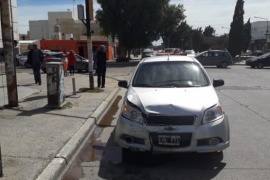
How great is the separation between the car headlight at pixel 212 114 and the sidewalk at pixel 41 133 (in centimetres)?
222

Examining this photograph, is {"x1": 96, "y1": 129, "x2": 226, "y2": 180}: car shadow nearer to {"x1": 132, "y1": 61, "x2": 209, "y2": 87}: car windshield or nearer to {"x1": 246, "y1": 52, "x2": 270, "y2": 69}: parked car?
{"x1": 132, "y1": 61, "x2": 209, "y2": 87}: car windshield

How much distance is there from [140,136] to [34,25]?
9675 centimetres

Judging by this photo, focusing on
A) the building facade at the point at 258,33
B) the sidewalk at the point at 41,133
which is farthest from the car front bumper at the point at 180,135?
the building facade at the point at 258,33

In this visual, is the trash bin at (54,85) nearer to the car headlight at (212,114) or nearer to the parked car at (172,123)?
the parked car at (172,123)

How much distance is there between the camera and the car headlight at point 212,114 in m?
5.62

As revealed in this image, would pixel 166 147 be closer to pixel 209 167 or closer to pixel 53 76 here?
pixel 209 167

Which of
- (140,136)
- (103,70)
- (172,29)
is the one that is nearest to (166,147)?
(140,136)

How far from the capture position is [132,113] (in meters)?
5.79

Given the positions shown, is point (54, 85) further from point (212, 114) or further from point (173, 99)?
point (212, 114)

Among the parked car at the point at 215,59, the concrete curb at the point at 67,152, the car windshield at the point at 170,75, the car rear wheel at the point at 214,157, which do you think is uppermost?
the car windshield at the point at 170,75

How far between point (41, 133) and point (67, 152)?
4.72ft

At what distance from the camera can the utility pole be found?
968 centimetres

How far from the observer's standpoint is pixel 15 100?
405 inches

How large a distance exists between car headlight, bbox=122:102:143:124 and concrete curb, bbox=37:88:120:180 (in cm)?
117
